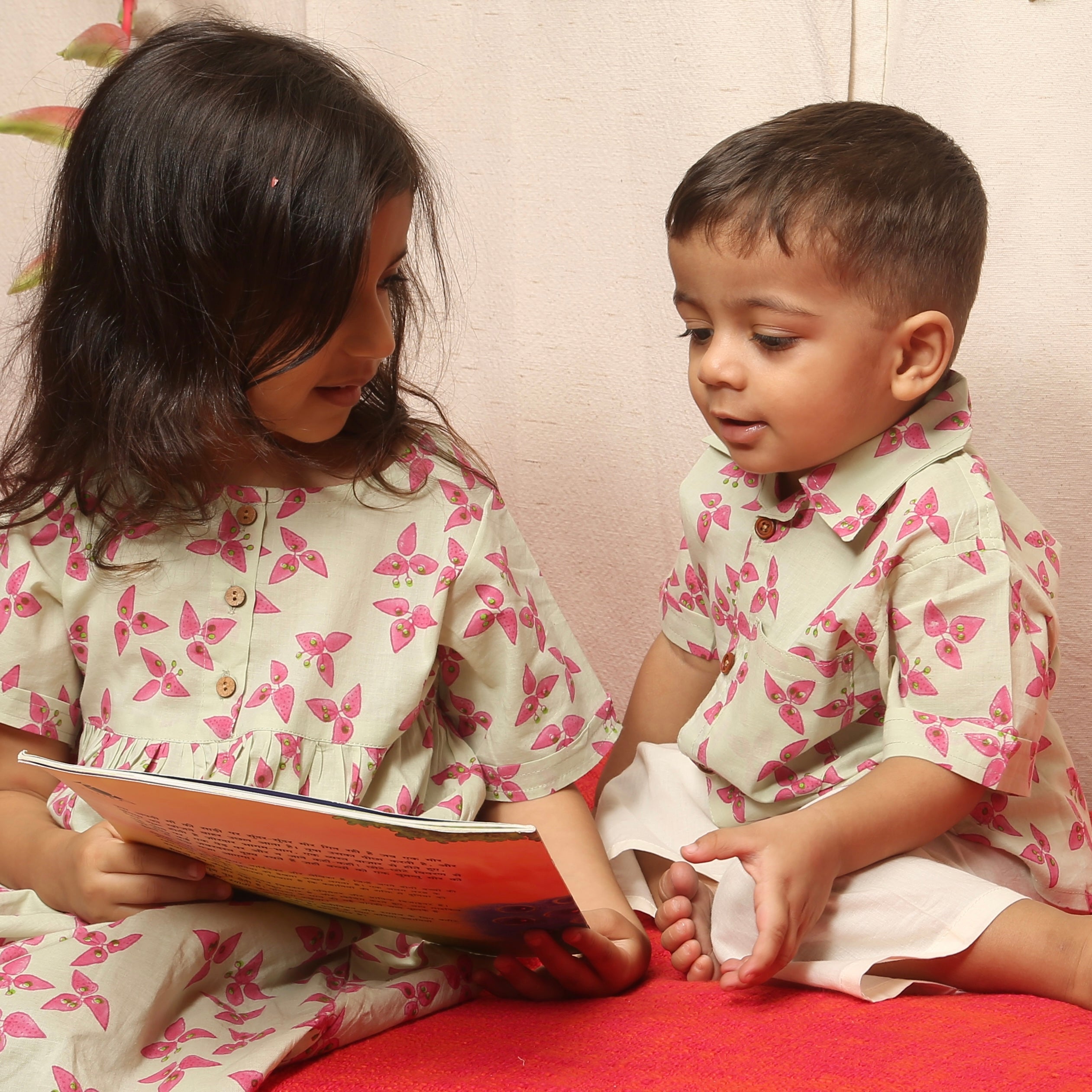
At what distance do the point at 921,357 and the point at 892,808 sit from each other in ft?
1.04

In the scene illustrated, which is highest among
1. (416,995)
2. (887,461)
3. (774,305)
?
(774,305)

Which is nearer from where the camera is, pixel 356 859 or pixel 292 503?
pixel 356 859

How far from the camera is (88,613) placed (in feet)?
2.86

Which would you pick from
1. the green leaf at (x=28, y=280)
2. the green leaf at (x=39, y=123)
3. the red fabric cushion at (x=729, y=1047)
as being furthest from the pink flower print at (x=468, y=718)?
the green leaf at (x=39, y=123)

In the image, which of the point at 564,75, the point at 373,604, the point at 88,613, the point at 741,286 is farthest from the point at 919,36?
the point at 88,613

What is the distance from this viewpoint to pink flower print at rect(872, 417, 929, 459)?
0.90 m

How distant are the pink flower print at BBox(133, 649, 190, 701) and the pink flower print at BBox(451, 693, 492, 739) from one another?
202mm

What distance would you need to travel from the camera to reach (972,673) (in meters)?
0.82

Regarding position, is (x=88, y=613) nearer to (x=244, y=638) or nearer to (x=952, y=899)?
(x=244, y=638)

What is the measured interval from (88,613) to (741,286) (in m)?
0.51

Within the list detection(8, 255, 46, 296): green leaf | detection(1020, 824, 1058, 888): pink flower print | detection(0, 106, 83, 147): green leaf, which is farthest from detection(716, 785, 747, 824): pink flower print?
detection(0, 106, 83, 147): green leaf

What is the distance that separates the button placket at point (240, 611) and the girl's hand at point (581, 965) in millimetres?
261

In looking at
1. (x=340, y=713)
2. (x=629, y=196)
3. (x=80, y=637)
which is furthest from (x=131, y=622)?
(x=629, y=196)

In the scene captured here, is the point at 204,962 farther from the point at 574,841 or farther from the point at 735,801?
the point at 735,801
